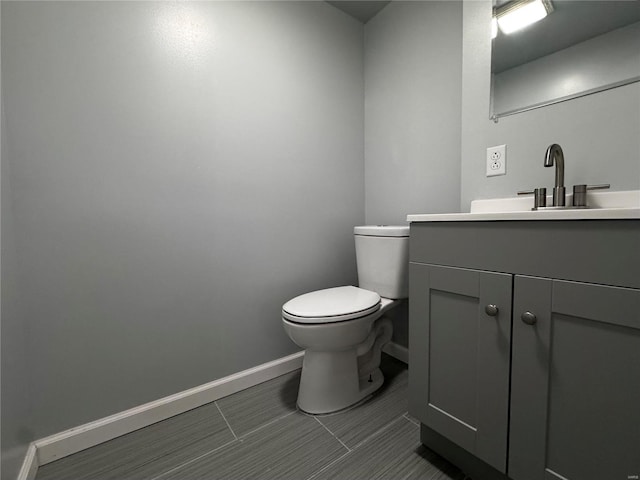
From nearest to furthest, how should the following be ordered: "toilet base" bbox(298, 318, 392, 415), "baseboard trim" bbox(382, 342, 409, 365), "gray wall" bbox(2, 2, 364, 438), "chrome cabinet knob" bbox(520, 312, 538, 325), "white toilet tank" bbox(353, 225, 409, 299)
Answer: "chrome cabinet knob" bbox(520, 312, 538, 325)
"gray wall" bbox(2, 2, 364, 438)
"toilet base" bbox(298, 318, 392, 415)
"white toilet tank" bbox(353, 225, 409, 299)
"baseboard trim" bbox(382, 342, 409, 365)

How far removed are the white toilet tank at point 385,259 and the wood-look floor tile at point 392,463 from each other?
0.59 m

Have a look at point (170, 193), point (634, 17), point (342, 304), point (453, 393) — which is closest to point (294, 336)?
point (342, 304)

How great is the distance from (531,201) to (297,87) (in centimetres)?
122

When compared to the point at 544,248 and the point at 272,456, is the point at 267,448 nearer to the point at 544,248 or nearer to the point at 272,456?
the point at 272,456

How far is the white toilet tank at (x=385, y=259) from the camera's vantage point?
134 centimetres

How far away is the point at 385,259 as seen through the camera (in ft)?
4.53

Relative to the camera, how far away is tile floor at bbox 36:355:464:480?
36.3 inches

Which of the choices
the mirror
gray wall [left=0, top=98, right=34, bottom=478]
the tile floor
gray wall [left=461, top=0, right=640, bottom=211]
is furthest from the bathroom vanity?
gray wall [left=0, top=98, right=34, bottom=478]

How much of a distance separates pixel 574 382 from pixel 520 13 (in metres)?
1.27

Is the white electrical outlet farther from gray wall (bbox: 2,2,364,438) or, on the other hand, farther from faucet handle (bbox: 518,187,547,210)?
gray wall (bbox: 2,2,364,438)

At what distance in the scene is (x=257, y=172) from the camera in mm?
1387

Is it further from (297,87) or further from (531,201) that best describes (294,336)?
(297,87)

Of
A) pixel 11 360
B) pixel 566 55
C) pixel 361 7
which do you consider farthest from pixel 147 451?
pixel 361 7

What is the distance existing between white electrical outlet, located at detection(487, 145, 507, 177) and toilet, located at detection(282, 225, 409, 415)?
42 cm
